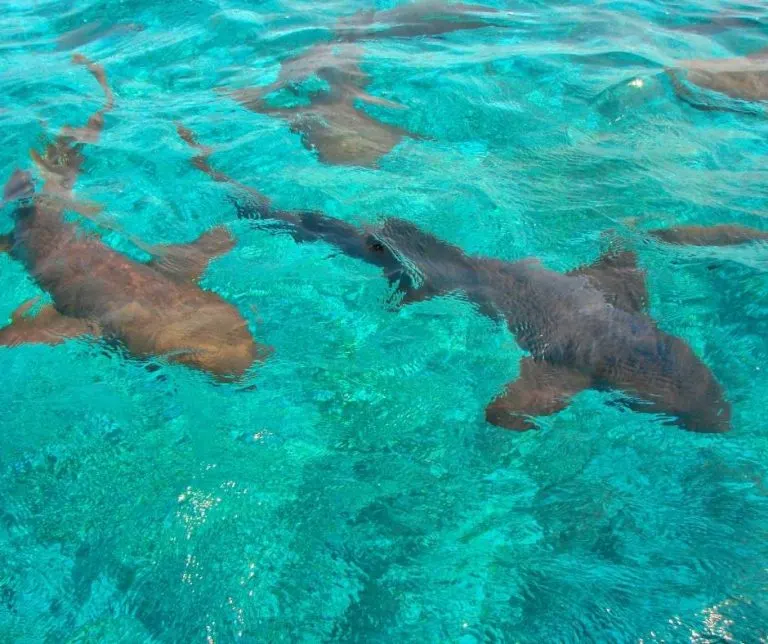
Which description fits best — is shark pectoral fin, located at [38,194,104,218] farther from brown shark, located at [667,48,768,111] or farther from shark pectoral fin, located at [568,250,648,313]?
brown shark, located at [667,48,768,111]

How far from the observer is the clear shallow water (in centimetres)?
305

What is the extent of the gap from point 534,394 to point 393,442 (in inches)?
39.1

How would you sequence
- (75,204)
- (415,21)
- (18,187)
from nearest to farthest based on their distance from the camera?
1. (75,204)
2. (18,187)
3. (415,21)

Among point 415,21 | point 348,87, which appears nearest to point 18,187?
point 348,87

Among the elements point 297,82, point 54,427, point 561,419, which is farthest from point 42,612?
point 297,82

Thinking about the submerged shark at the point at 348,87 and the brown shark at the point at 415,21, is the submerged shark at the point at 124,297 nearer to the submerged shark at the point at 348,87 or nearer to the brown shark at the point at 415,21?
the submerged shark at the point at 348,87

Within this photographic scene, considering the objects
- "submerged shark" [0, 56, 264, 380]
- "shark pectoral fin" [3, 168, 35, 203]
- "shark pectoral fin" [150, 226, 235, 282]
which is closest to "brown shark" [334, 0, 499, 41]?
"shark pectoral fin" [3, 168, 35, 203]

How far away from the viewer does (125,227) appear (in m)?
5.77

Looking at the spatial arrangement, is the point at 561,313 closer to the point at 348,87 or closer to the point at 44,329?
the point at 44,329

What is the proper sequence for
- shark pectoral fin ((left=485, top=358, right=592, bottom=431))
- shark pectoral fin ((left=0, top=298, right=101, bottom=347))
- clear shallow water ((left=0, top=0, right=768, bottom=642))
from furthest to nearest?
shark pectoral fin ((left=0, top=298, right=101, bottom=347)) → shark pectoral fin ((left=485, top=358, right=592, bottom=431)) → clear shallow water ((left=0, top=0, right=768, bottom=642))

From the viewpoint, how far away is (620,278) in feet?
16.3

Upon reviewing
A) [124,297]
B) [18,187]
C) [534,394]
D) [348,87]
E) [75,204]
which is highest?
[348,87]

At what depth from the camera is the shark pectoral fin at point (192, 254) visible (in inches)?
204

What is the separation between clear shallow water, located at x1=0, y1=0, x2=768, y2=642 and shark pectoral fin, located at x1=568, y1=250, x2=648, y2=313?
13cm
